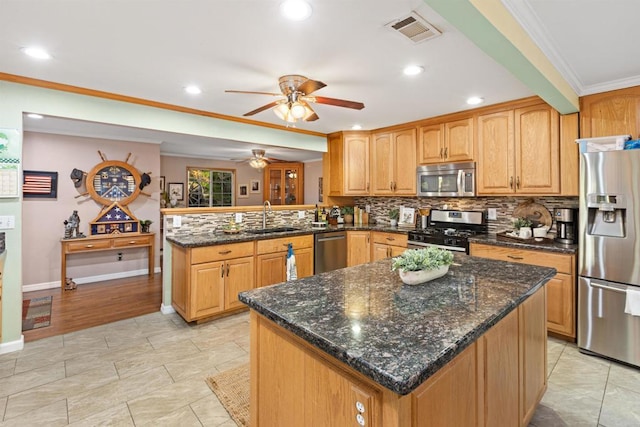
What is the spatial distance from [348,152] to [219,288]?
106 inches

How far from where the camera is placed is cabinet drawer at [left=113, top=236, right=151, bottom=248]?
4891mm

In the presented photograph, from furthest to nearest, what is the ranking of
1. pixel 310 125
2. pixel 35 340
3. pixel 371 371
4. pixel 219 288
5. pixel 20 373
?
pixel 310 125 → pixel 219 288 → pixel 35 340 → pixel 20 373 → pixel 371 371

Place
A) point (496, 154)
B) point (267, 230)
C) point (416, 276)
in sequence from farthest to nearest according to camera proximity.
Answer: point (267, 230) < point (496, 154) < point (416, 276)

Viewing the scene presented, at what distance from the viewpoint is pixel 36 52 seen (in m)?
2.20

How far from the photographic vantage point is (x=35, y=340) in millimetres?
2924

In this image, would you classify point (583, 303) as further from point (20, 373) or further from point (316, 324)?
point (20, 373)

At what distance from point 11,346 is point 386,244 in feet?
12.9

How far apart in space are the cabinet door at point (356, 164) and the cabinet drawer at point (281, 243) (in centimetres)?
116

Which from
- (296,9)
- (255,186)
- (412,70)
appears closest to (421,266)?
(296,9)

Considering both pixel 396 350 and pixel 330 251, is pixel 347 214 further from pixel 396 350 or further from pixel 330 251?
pixel 396 350

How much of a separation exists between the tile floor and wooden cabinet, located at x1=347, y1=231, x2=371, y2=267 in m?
1.98

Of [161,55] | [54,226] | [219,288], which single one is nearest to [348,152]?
[219,288]

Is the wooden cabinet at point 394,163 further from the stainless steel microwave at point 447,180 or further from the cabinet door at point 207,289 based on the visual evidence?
the cabinet door at point 207,289

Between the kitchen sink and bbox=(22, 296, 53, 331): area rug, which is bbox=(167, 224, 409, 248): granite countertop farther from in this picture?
bbox=(22, 296, 53, 331): area rug
